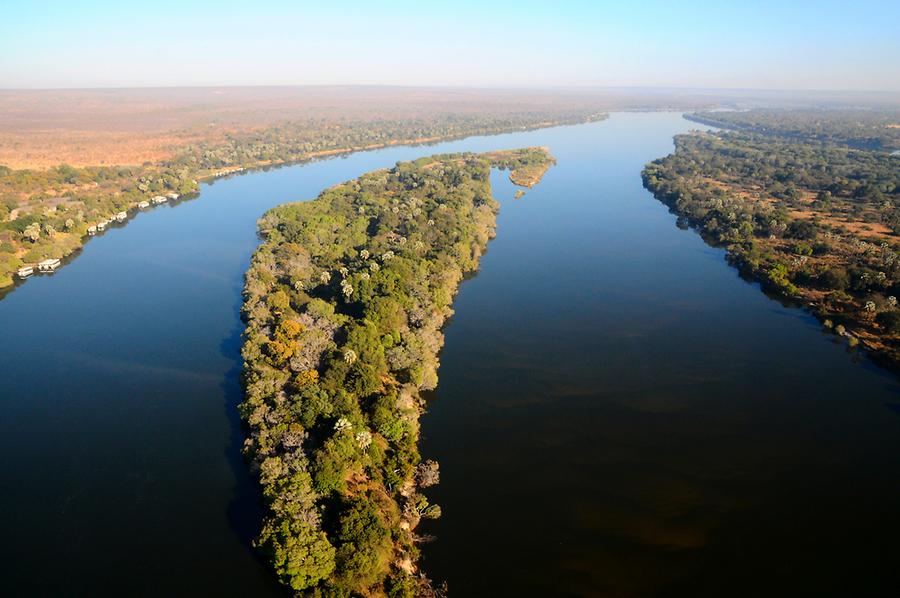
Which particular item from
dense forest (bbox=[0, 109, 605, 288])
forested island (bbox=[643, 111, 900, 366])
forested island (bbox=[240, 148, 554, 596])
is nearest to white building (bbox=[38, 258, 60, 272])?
dense forest (bbox=[0, 109, 605, 288])

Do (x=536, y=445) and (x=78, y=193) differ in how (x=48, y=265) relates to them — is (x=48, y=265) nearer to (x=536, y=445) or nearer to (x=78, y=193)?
(x=78, y=193)

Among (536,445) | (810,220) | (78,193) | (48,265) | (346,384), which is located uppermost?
(78,193)

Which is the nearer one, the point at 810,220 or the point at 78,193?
the point at 810,220

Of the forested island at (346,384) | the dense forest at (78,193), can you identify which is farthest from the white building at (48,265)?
the forested island at (346,384)

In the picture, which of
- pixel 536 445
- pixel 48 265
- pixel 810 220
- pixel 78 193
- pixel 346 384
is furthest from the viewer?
pixel 78 193

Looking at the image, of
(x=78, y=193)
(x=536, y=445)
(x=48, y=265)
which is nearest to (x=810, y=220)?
(x=536, y=445)

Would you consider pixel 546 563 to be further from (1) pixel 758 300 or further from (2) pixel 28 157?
(2) pixel 28 157

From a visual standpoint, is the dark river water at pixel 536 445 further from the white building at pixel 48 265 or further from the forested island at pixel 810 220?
the white building at pixel 48 265
